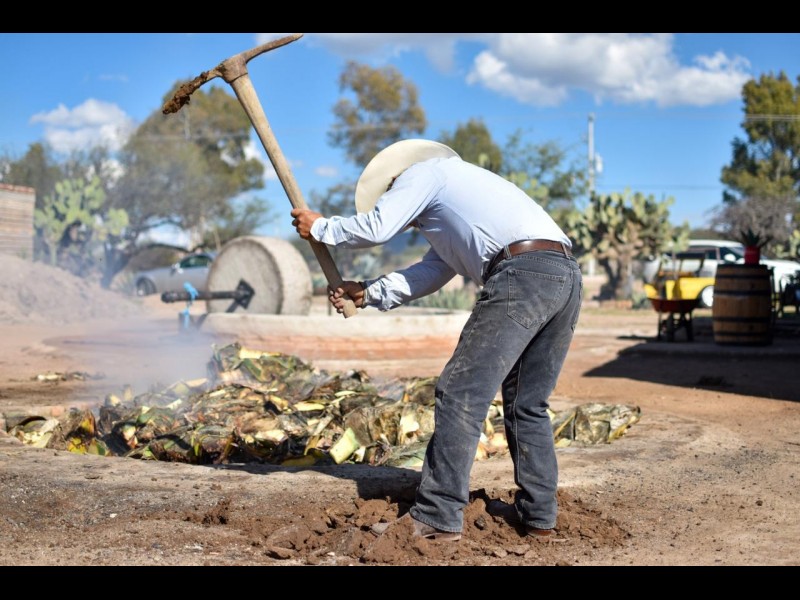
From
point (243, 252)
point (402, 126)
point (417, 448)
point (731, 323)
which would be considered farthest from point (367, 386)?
point (402, 126)

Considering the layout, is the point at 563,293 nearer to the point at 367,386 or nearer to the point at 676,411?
the point at 367,386

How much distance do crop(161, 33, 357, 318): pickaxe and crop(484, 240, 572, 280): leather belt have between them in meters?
0.79

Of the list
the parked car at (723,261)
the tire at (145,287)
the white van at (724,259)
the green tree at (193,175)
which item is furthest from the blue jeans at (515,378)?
the green tree at (193,175)

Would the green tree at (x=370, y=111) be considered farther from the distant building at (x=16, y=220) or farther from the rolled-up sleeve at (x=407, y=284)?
the rolled-up sleeve at (x=407, y=284)

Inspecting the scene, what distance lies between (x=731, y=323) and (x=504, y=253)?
10.2 meters

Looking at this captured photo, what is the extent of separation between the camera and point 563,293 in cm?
391

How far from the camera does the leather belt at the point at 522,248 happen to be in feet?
12.8

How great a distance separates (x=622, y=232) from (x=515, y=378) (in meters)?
23.6

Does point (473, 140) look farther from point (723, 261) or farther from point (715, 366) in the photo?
point (715, 366)

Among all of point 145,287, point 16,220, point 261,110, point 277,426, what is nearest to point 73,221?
point 145,287

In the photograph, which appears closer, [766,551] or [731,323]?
[766,551]

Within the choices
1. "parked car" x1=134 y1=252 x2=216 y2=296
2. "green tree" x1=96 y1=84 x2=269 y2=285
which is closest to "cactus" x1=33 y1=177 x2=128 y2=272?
"parked car" x1=134 y1=252 x2=216 y2=296

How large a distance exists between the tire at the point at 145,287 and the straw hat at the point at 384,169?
90.0 feet

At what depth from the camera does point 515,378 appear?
13.6ft
